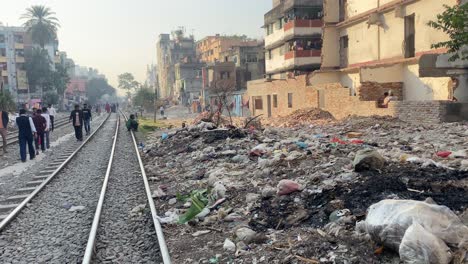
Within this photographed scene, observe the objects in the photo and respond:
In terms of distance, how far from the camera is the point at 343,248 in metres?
4.63

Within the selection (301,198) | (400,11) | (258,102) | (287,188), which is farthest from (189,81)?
(301,198)

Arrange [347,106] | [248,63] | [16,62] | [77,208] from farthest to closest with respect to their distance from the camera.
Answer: [16,62] < [248,63] < [347,106] < [77,208]

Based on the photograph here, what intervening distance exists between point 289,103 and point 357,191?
2590 cm

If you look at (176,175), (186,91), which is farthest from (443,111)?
(186,91)

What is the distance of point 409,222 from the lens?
424 cm

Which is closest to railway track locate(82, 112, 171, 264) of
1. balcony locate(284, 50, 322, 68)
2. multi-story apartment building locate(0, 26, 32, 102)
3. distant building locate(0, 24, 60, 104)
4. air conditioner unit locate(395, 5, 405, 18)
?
air conditioner unit locate(395, 5, 405, 18)

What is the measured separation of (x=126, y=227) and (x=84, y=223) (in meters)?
0.77

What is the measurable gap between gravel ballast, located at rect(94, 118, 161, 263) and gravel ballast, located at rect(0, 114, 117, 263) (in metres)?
0.27

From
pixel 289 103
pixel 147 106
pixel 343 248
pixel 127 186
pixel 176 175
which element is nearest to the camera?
pixel 343 248

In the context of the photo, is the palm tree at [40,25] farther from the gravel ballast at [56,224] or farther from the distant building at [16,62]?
the gravel ballast at [56,224]

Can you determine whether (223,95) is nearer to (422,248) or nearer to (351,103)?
(351,103)

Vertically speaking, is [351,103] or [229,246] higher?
[351,103]

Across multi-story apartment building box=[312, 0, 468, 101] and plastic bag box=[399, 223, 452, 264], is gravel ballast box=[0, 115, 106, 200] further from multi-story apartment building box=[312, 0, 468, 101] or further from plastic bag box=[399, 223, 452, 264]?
multi-story apartment building box=[312, 0, 468, 101]

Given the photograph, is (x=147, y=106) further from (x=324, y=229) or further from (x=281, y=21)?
(x=324, y=229)
